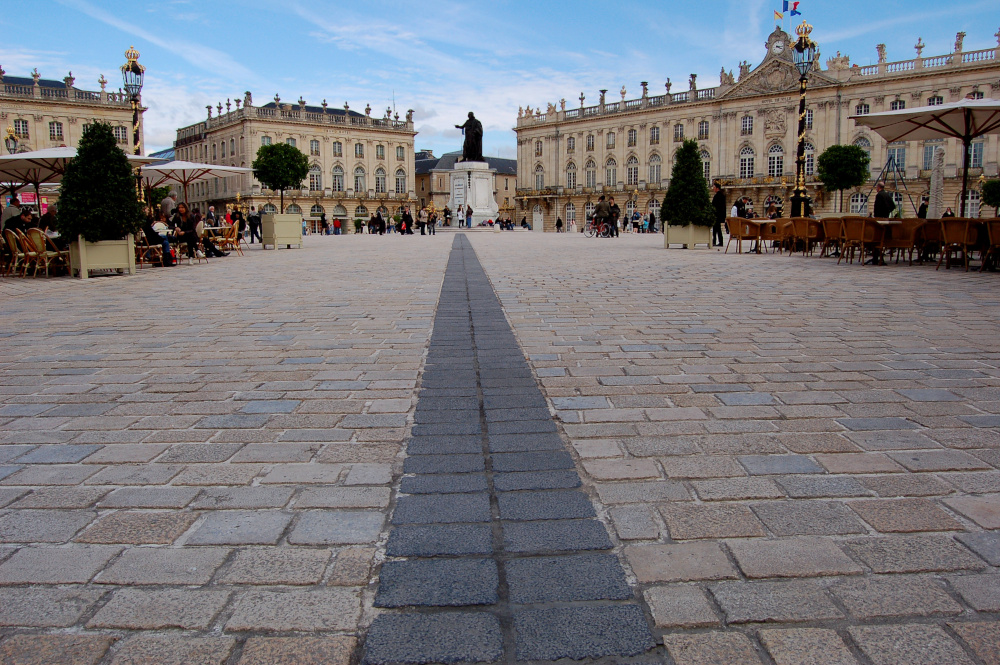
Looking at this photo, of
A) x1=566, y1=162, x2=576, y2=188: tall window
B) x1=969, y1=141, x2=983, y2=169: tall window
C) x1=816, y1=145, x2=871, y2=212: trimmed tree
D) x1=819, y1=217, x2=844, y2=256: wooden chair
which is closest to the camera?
x1=819, y1=217, x2=844, y2=256: wooden chair

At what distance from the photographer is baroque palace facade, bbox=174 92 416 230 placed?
69562mm

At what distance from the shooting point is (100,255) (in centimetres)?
1188

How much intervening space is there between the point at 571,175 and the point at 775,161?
19846mm

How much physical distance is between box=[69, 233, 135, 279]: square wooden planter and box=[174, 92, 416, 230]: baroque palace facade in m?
57.4

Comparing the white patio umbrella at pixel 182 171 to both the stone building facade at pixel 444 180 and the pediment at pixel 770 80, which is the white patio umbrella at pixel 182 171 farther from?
the stone building facade at pixel 444 180

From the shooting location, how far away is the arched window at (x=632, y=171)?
67.3 meters

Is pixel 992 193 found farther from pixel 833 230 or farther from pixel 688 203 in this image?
pixel 833 230

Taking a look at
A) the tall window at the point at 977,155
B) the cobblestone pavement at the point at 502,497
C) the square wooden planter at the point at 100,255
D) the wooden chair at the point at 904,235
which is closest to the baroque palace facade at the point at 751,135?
the tall window at the point at 977,155

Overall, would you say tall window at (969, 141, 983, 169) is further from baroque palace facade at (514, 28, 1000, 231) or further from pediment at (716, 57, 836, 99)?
pediment at (716, 57, 836, 99)

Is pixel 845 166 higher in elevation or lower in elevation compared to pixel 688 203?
higher

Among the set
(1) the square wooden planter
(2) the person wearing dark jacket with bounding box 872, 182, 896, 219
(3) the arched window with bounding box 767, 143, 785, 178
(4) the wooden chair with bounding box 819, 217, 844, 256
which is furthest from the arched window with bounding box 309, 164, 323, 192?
(2) the person wearing dark jacket with bounding box 872, 182, 896, 219

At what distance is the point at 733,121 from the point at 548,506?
2548 inches

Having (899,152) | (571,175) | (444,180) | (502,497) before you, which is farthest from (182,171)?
(444,180)

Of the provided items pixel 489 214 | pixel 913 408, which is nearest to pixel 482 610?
pixel 913 408
